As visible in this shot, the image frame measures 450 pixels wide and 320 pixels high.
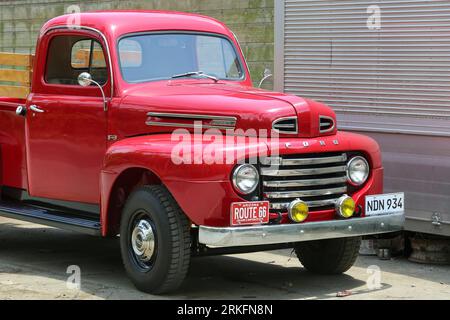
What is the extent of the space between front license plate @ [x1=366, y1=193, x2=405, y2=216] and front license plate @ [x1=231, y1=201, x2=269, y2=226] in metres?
0.94

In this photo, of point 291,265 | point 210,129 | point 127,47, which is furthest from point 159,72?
point 291,265

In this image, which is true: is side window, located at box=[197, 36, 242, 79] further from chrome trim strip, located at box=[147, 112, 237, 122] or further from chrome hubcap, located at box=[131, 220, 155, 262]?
chrome hubcap, located at box=[131, 220, 155, 262]

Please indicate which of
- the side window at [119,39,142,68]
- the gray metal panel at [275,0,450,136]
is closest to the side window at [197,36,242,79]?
the side window at [119,39,142,68]

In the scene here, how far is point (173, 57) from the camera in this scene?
7484mm

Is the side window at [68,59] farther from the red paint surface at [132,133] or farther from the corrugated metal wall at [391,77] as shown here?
the corrugated metal wall at [391,77]

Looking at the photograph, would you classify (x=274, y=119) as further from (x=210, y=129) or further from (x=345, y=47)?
(x=345, y=47)

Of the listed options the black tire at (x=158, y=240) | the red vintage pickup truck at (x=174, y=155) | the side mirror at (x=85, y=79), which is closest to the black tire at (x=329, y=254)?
the red vintage pickup truck at (x=174, y=155)

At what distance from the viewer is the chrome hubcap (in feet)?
21.1

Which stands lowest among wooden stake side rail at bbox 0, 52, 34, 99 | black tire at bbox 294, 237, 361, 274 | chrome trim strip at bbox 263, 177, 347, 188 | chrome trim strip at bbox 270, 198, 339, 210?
black tire at bbox 294, 237, 361, 274

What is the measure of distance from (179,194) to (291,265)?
6.96 ft

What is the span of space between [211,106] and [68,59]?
6.42 ft

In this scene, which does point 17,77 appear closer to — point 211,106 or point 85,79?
point 85,79

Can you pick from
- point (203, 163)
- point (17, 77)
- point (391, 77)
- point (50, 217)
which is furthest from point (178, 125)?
point (17, 77)

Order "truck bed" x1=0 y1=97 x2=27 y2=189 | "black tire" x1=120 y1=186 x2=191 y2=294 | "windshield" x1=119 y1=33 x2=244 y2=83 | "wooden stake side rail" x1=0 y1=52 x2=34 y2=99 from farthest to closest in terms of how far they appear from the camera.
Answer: "wooden stake side rail" x1=0 y1=52 x2=34 y2=99 → "truck bed" x1=0 y1=97 x2=27 y2=189 → "windshield" x1=119 y1=33 x2=244 y2=83 → "black tire" x1=120 y1=186 x2=191 y2=294
